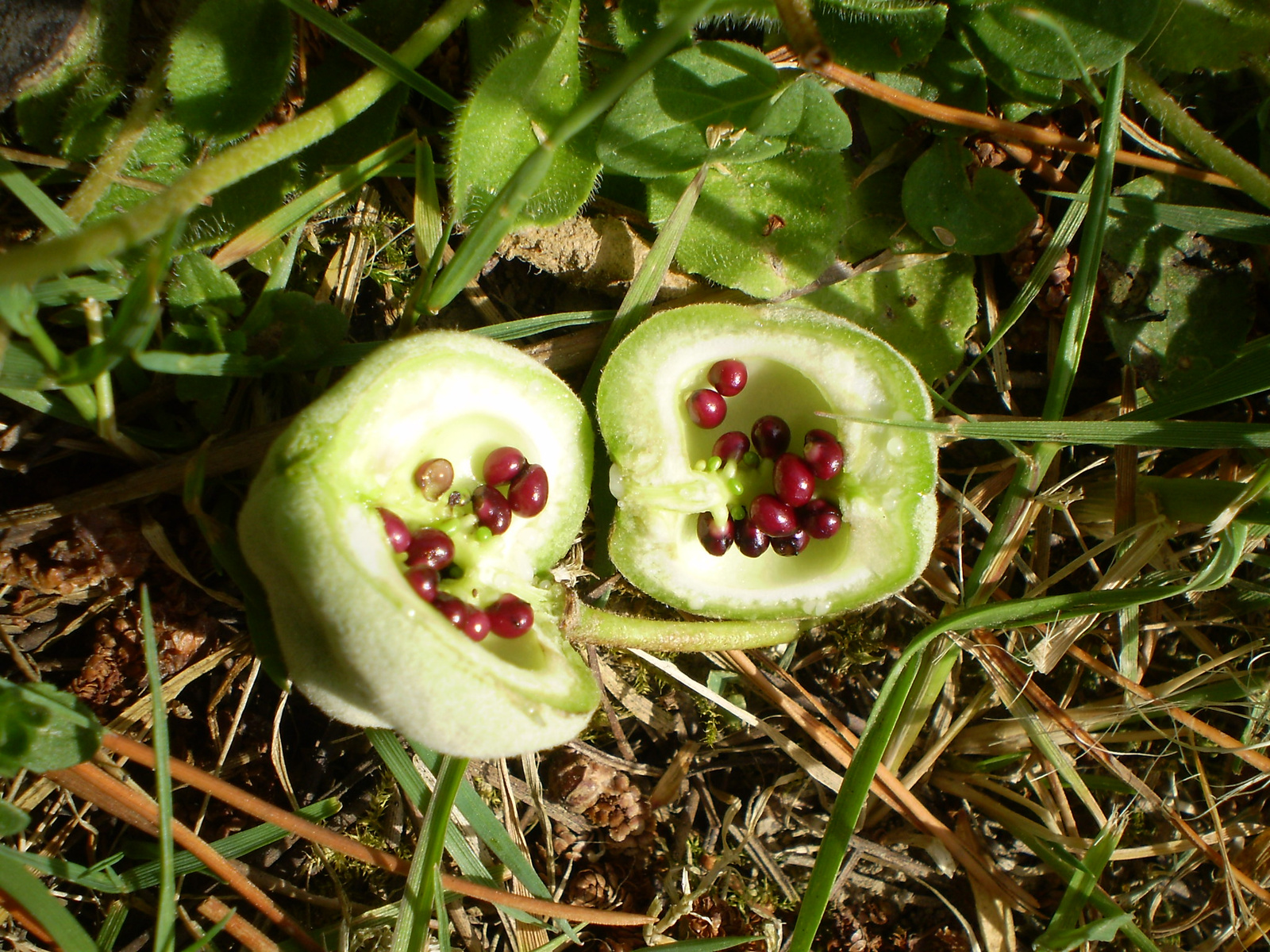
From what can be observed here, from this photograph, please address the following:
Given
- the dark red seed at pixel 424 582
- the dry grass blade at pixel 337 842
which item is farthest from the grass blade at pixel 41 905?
the dark red seed at pixel 424 582

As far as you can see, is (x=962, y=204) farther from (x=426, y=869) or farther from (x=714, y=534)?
(x=426, y=869)

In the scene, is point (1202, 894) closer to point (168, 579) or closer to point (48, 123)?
point (168, 579)

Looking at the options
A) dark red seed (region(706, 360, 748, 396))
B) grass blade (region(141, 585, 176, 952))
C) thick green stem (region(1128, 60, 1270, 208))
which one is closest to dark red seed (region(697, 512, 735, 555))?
dark red seed (region(706, 360, 748, 396))

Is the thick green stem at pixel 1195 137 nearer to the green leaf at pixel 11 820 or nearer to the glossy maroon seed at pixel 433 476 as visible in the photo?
the glossy maroon seed at pixel 433 476

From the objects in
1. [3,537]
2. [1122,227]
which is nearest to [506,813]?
[3,537]

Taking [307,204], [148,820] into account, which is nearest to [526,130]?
[307,204]

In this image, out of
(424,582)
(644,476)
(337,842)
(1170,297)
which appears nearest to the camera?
(424,582)
